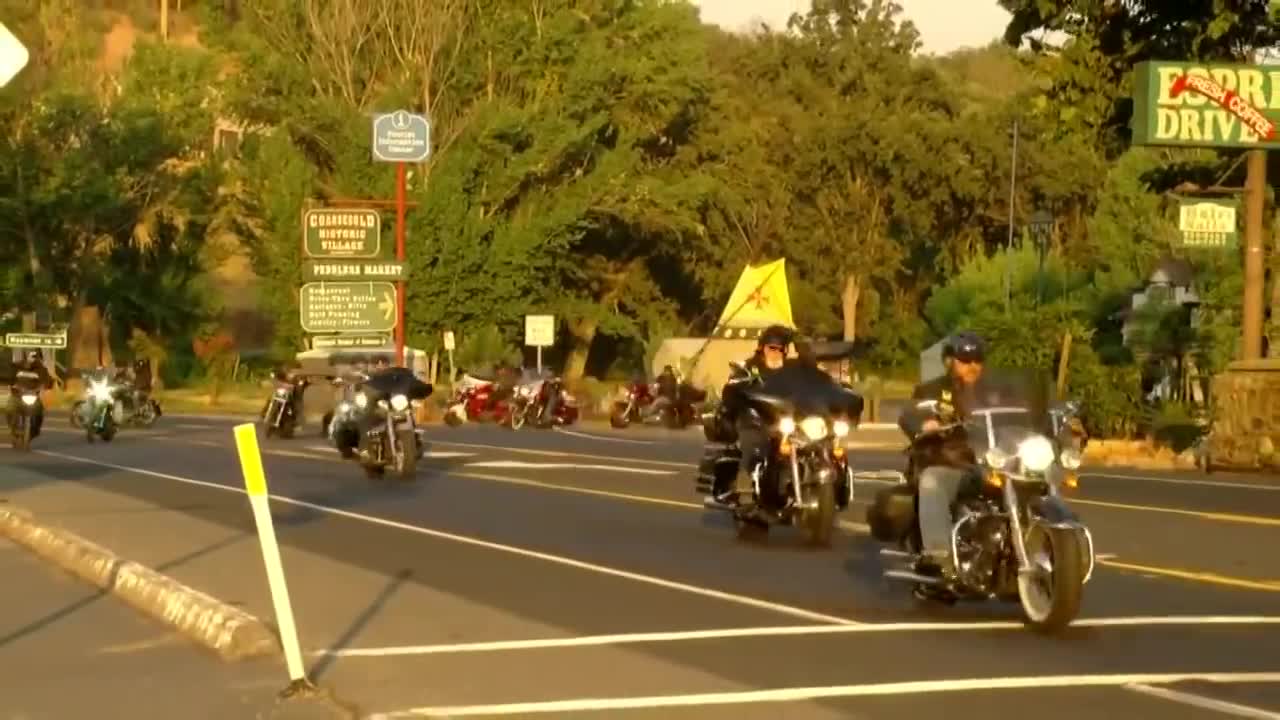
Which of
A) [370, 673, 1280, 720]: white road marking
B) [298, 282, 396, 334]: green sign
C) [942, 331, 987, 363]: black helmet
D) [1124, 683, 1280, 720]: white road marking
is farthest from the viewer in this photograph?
[298, 282, 396, 334]: green sign

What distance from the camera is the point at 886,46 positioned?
85.1m

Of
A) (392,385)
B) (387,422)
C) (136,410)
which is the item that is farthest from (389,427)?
(136,410)

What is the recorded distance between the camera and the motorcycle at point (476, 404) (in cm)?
5150

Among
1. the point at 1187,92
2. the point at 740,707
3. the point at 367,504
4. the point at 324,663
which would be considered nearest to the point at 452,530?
the point at 367,504

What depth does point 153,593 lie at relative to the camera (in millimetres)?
14609

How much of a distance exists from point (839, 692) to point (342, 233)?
42.9m

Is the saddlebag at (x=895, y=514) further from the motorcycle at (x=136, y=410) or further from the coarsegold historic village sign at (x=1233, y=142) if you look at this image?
the motorcycle at (x=136, y=410)

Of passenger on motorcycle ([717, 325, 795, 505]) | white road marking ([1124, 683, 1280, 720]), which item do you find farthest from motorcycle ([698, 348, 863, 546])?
white road marking ([1124, 683, 1280, 720])

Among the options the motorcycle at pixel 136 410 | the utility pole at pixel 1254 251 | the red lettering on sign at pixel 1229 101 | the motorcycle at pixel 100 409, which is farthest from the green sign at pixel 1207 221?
the motorcycle at pixel 136 410

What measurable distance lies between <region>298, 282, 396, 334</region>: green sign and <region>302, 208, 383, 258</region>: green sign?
30.9 inches

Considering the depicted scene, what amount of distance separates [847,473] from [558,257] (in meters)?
57.4

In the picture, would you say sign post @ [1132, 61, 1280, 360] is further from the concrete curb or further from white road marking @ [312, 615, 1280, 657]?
white road marking @ [312, 615, 1280, 657]

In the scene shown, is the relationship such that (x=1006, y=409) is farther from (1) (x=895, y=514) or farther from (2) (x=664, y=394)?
(2) (x=664, y=394)

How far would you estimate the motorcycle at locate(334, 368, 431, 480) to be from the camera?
28.1 metres
